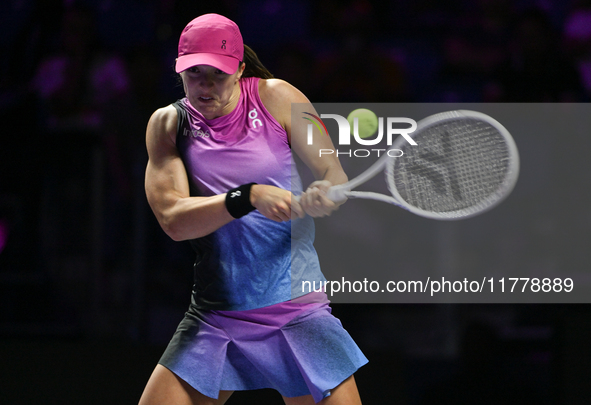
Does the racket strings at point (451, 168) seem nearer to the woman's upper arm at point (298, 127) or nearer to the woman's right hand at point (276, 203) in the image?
the woman's upper arm at point (298, 127)

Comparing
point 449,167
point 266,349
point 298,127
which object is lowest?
point 266,349

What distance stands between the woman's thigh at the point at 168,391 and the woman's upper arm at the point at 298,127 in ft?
2.18

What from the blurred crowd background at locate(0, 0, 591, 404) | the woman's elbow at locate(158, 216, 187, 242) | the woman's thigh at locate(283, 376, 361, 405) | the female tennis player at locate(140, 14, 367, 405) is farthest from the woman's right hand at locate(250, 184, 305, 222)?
the blurred crowd background at locate(0, 0, 591, 404)

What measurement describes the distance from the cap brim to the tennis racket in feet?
1.54

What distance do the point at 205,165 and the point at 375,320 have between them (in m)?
1.33

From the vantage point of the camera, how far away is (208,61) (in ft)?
5.28

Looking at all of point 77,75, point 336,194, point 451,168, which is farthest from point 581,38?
point 77,75

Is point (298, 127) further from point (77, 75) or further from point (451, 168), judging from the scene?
point (77, 75)

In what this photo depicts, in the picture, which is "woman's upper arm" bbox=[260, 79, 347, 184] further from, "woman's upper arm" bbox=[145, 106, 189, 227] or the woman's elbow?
the woman's elbow

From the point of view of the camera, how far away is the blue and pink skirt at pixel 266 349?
5.49 ft

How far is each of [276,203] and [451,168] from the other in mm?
589

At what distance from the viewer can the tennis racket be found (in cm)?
175

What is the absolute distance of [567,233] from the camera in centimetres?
277

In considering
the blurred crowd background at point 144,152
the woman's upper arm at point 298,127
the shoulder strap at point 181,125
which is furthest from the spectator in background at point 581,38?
the shoulder strap at point 181,125
